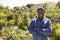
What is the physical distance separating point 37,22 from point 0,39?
6056mm

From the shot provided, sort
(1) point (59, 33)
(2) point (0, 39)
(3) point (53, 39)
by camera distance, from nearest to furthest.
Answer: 1. (1) point (59, 33)
2. (3) point (53, 39)
3. (2) point (0, 39)

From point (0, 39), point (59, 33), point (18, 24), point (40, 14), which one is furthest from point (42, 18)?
point (18, 24)

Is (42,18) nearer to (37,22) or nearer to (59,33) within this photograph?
(37,22)

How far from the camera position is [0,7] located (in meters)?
27.3

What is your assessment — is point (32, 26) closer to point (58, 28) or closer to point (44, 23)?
point (44, 23)

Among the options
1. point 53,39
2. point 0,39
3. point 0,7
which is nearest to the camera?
point 53,39

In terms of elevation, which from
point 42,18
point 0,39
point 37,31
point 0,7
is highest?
point 42,18

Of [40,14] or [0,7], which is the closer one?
[40,14]

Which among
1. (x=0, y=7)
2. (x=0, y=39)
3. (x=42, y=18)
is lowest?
(x=0, y=7)

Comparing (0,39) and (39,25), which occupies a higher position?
(39,25)

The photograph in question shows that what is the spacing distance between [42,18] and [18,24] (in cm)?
1079

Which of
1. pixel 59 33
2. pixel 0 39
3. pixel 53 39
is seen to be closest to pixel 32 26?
pixel 59 33

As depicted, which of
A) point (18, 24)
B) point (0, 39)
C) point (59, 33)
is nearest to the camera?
point (59, 33)

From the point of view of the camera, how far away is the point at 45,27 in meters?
3.74
